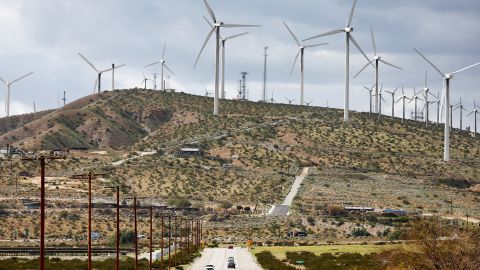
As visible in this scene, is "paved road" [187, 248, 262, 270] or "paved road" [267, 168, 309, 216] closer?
"paved road" [187, 248, 262, 270]

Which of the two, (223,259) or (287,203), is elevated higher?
(287,203)

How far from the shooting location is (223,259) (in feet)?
371

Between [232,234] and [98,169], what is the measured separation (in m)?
47.9

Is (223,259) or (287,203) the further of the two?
(287,203)

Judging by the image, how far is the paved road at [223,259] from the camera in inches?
3930

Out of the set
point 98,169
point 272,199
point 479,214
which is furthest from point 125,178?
point 479,214

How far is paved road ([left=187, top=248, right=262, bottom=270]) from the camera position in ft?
327

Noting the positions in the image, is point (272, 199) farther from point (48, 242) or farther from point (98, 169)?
point (48, 242)

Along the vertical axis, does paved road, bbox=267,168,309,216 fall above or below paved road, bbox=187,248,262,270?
above

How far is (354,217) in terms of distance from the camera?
549 ft

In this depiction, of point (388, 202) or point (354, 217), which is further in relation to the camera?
point (388, 202)

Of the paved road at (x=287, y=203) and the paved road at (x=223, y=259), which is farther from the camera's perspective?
the paved road at (x=287, y=203)

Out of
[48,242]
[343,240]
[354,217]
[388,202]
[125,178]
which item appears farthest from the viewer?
[125,178]

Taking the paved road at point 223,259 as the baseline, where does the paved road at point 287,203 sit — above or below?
above
